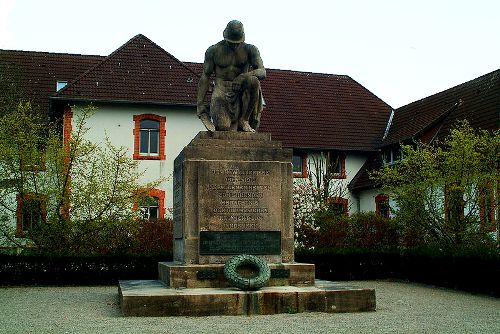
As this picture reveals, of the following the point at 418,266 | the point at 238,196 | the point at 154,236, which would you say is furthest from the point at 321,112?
the point at 238,196

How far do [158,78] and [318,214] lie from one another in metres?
9.93

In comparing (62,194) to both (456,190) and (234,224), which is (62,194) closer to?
(234,224)

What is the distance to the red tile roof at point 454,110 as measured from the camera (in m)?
27.5

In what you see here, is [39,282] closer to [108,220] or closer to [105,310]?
[108,220]

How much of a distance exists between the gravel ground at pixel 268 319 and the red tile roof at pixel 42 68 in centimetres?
1989

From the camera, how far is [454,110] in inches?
1188

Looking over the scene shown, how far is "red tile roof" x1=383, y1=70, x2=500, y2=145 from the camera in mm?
27500

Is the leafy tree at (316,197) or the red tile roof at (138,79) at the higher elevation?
the red tile roof at (138,79)

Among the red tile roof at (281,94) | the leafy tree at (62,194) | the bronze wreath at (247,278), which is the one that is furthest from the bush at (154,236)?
the bronze wreath at (247,278)

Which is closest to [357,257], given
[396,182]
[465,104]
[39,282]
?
[396,182]

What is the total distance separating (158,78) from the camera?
96.7 ft

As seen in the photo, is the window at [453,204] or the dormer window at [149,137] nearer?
the window at [453,204]

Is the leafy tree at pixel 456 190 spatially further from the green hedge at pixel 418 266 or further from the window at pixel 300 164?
the window at pixel 300 164

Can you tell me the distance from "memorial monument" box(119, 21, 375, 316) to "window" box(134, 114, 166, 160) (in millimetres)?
16283
